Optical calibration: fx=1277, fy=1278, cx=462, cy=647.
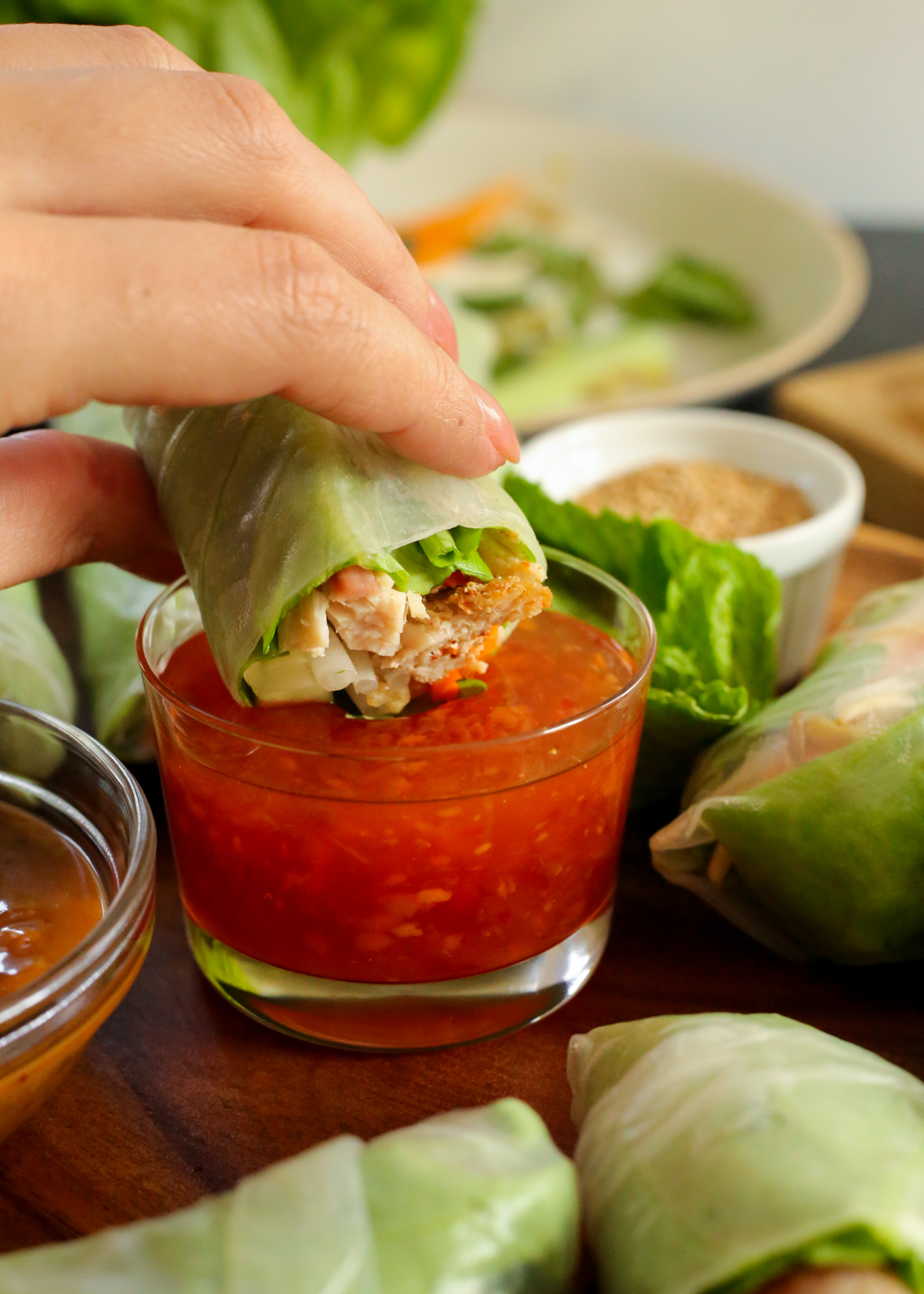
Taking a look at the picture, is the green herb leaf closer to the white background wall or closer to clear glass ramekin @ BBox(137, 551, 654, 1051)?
the white background wall

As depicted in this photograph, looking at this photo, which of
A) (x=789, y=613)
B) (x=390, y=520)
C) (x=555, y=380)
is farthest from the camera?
(x=555, y=380)

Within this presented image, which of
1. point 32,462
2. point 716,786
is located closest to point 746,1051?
point 716,786

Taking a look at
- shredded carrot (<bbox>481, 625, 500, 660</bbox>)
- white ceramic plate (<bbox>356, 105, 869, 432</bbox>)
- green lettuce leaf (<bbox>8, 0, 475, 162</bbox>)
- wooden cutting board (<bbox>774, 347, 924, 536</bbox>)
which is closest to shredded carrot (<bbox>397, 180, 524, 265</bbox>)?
white ceramic plate (<bbox>356, 105, 869, 432</bbox>)

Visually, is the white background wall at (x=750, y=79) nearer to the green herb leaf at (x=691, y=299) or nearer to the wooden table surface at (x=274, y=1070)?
the green herb leaf at (x=691, y=299)

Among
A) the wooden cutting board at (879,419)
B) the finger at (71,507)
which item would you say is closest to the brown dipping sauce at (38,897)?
the finger at (71,507)

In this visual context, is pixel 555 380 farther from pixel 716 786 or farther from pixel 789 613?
pixel 716 786

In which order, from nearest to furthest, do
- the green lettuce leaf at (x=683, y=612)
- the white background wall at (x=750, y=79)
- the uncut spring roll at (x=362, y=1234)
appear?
the uncut spring roll at (x=362, y=1234) → the green lettuce leaf at (x=683, y=612) → the white background wall at (x=750, y=79)

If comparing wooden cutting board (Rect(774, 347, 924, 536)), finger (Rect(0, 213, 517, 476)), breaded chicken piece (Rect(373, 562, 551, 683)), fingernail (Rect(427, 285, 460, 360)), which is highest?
finger (Rect(0, 213, 517, 476))
